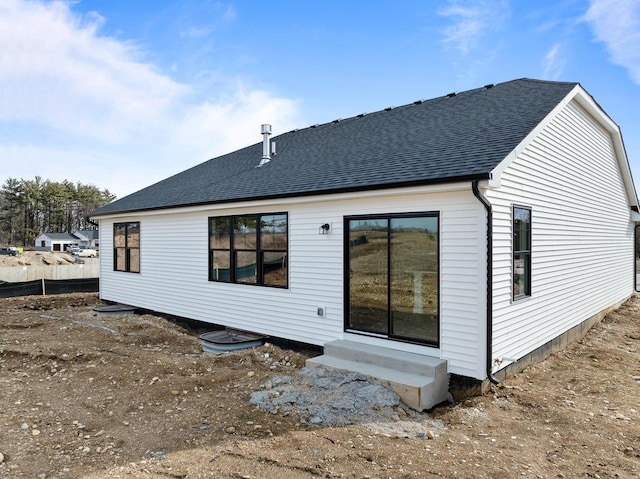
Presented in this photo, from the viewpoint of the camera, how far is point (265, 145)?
34.5 ft

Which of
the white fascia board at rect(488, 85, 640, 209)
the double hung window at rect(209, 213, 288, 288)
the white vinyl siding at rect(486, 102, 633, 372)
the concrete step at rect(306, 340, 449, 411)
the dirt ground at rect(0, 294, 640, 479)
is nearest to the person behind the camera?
the dirt ground at rect(0, 294, 640, 479)

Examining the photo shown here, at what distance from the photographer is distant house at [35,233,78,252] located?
60688 mm

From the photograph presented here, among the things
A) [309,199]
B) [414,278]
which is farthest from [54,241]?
[414,278]

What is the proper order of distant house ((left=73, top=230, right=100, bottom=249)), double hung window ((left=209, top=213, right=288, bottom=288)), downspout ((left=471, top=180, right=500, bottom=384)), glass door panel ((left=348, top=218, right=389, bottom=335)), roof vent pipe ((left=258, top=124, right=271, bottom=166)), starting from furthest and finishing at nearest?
distant house ((left=73, top=230, right=100, bottom=249))
roof vent pipe ((left=258, top=124, right=271, bottom=166))
double hung window ((left=209, top=213, right=288, bottom=288))
glass door panel ((left=348, top=218, right=389, bottom=335))
downspout ((left=471, top=180, right=500, bottom=384))

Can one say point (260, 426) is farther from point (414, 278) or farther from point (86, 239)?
point (86, 239)

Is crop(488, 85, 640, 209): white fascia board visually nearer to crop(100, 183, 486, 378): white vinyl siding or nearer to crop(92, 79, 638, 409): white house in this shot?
crop(92, 79, 638, 409): white house

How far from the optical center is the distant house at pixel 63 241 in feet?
200

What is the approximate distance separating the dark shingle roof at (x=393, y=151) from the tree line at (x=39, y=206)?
59.1 meters

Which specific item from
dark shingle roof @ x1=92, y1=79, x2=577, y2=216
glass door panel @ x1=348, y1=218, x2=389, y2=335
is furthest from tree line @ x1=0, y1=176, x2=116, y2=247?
glass door panel @ x1=348, y1=218, x2=389, y2=335

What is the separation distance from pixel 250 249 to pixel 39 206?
73.3m

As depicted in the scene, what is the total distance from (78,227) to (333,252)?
3211 inches

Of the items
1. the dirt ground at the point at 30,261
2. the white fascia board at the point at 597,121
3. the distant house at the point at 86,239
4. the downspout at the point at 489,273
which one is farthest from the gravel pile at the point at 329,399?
the distant house at the point at 86,239

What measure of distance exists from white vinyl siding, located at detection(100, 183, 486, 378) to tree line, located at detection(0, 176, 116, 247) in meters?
58.2

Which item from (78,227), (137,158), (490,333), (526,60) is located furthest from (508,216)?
(78,227)
